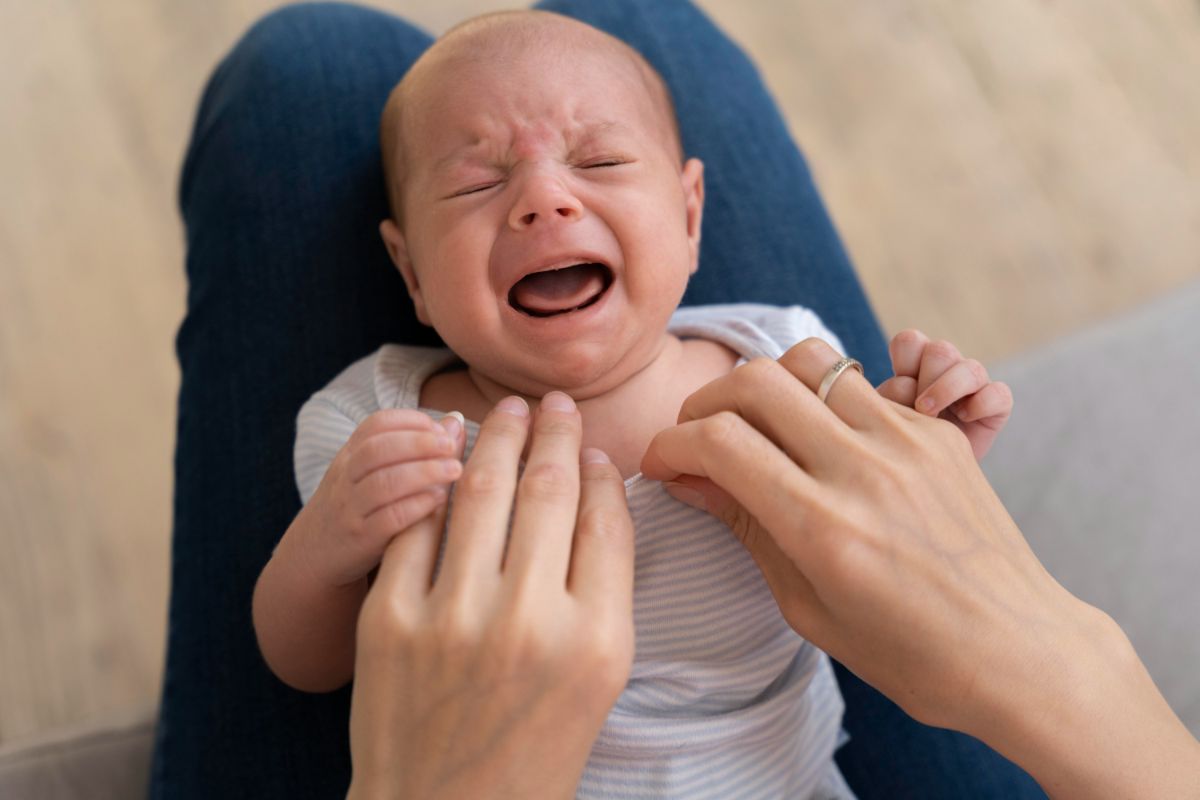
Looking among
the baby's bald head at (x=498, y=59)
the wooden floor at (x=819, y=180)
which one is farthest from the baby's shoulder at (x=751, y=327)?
the wooden floor at (x=819, y=180)

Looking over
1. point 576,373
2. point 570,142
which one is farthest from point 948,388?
point 570,142

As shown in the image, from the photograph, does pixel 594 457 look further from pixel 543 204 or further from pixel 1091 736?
pixel 1091 736

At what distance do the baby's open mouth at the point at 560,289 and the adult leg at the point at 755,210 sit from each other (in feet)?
1.01

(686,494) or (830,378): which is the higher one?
(830,378)

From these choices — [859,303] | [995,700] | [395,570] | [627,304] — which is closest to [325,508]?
[395,570]

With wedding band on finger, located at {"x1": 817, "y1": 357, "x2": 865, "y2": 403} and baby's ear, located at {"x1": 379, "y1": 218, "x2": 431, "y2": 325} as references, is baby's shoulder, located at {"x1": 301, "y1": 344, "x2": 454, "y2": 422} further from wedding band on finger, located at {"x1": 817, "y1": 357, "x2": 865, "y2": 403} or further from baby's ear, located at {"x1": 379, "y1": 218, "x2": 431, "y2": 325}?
wedding band on finger, located at {"x1": 817, "y1": 357, "x2": 865, "y2": 403}

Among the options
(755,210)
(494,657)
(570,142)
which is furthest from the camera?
(755,210)

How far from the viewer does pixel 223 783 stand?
3.66 ft

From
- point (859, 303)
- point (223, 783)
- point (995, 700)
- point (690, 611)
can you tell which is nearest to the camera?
point (995, 700)

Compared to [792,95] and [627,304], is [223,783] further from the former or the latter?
[792,95]

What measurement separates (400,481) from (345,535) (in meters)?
0.09

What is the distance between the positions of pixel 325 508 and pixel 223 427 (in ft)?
1.37

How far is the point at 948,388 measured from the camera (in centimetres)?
93

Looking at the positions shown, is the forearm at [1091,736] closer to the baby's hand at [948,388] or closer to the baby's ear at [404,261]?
the baby's hand at [948,388]
